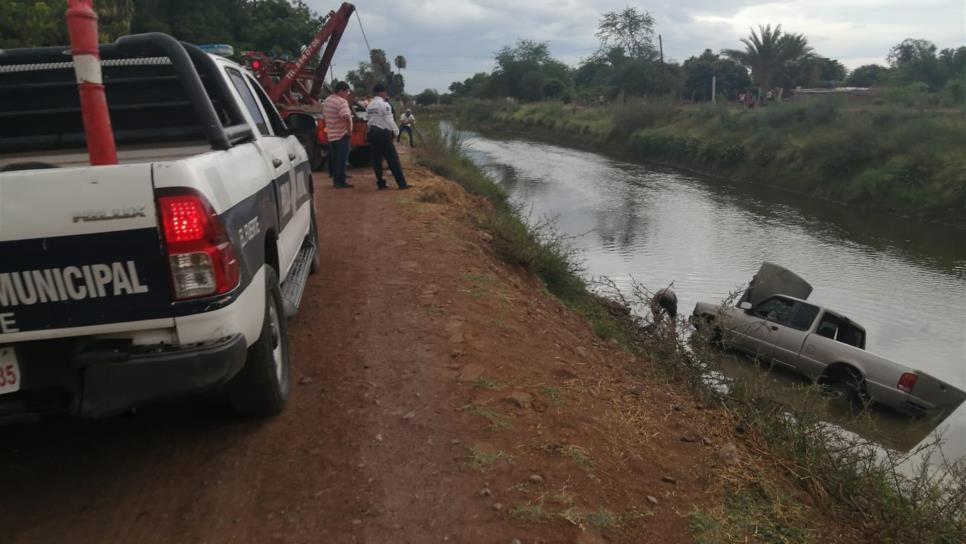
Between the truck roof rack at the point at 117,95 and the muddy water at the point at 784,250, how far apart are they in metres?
8.29

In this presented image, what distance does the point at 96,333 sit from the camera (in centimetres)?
272

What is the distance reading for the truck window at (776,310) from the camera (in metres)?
11.3

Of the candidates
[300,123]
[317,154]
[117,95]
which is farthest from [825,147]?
[117,95]

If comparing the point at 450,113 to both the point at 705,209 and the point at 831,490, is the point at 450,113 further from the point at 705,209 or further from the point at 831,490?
the point at 831,490

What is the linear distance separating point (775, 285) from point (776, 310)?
1.23 meters

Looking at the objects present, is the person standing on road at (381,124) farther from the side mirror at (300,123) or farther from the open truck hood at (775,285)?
the open truck hood at (775,285)

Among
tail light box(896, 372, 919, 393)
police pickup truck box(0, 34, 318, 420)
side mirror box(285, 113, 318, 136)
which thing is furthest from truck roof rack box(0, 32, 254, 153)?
tail light box(896, 372, 919, 393)

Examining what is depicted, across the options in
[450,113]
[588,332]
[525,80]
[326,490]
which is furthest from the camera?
[525,80]

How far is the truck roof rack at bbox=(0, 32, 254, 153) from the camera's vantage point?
391 cm

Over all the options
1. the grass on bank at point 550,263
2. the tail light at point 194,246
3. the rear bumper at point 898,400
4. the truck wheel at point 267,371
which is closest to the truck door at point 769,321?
the rear bumper at point 898,400

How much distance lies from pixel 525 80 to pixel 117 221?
81962 millimetres

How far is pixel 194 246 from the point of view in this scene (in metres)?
2.74

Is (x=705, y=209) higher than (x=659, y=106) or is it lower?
lower

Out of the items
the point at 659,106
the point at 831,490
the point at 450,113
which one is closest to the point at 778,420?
the point at 831,490
